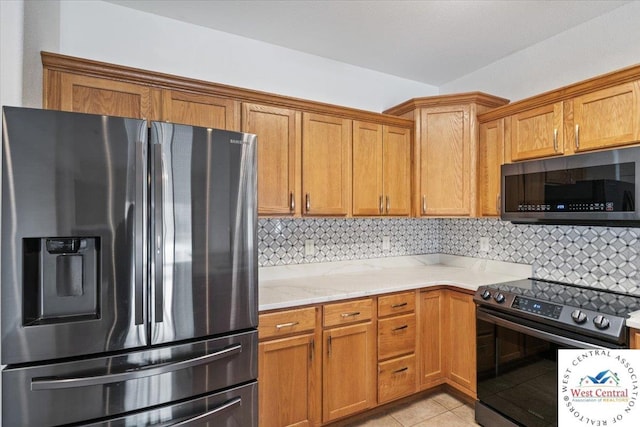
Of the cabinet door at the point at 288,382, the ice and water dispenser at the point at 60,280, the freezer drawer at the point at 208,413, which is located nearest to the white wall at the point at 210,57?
the ice and water dispenser at the point at 60,280

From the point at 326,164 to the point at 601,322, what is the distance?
1787mm

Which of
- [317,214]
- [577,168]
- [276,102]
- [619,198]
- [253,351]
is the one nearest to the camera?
[253,351]

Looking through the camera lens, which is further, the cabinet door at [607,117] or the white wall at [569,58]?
the white wall at [569,58]

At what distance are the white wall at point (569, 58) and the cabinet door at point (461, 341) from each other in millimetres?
1704

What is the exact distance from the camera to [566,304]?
1844 millimetres

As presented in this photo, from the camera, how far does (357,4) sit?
81.1 inches

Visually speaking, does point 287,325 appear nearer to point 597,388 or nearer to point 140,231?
point 140,231

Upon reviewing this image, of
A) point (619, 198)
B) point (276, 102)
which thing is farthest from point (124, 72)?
point (619, 198)

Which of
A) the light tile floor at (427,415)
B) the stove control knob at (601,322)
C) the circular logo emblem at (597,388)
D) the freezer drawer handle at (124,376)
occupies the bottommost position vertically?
the light tile floor at (427,415)

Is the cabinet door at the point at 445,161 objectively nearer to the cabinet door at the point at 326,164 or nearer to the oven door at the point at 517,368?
the cabinet door at the point at 326,164

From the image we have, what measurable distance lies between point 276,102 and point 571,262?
7.61ft

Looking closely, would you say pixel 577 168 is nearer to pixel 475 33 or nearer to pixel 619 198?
pixel 619 198

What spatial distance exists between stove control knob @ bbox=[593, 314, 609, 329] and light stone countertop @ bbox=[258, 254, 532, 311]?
28.5 inches

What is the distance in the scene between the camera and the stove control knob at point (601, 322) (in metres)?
1.63
